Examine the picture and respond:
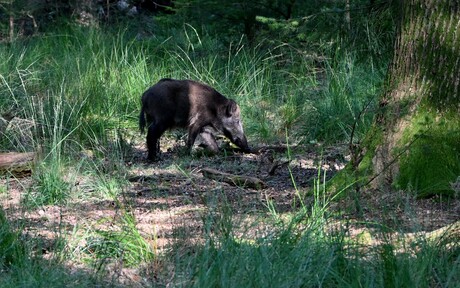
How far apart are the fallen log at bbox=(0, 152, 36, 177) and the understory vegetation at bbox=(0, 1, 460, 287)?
76 millimetres

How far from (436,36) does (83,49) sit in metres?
7.29

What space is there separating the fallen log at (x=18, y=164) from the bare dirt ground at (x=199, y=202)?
117 millimetres

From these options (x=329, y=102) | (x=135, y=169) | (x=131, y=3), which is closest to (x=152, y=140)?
(x=135, y=169)

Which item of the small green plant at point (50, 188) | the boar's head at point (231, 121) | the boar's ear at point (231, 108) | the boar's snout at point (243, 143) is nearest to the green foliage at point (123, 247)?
the small green plant at point (50, 188)

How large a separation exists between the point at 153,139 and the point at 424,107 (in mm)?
3852

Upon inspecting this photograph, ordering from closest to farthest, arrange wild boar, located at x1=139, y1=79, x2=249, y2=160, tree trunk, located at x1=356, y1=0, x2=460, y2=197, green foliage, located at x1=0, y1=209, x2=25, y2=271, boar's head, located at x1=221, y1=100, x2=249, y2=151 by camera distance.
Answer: green foliage, located at x1=0, y1=209, x2=25, y2=271 → tree trunk, located at x1=356, y1=0, x2=460, y2=197 → wild boar, located at x1=139, y1=79, x2=249, y2=160 → boar's head, located at x1=221, y1=100, x2=249, y2=151

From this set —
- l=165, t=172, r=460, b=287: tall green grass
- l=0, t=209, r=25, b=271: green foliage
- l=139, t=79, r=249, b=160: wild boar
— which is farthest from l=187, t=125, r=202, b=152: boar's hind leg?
l=165, t=172, r=460, b=287: tall green grass

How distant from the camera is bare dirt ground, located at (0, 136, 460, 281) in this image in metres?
5.25

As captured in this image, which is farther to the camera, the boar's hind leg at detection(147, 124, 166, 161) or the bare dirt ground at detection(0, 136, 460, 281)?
the boar's hind leg at detection(147, 124, 166, 161)

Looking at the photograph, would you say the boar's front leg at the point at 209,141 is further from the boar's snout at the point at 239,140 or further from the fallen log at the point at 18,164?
the fallen log at the point at 18,164

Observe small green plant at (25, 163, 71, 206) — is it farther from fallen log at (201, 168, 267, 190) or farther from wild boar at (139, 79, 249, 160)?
wild boar at (139, 79, 249, 160)

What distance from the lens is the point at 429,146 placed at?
6031 millimetres

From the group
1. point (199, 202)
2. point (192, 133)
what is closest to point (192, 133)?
point (192, 133)

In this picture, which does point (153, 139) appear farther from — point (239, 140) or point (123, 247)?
point (123, 247)
